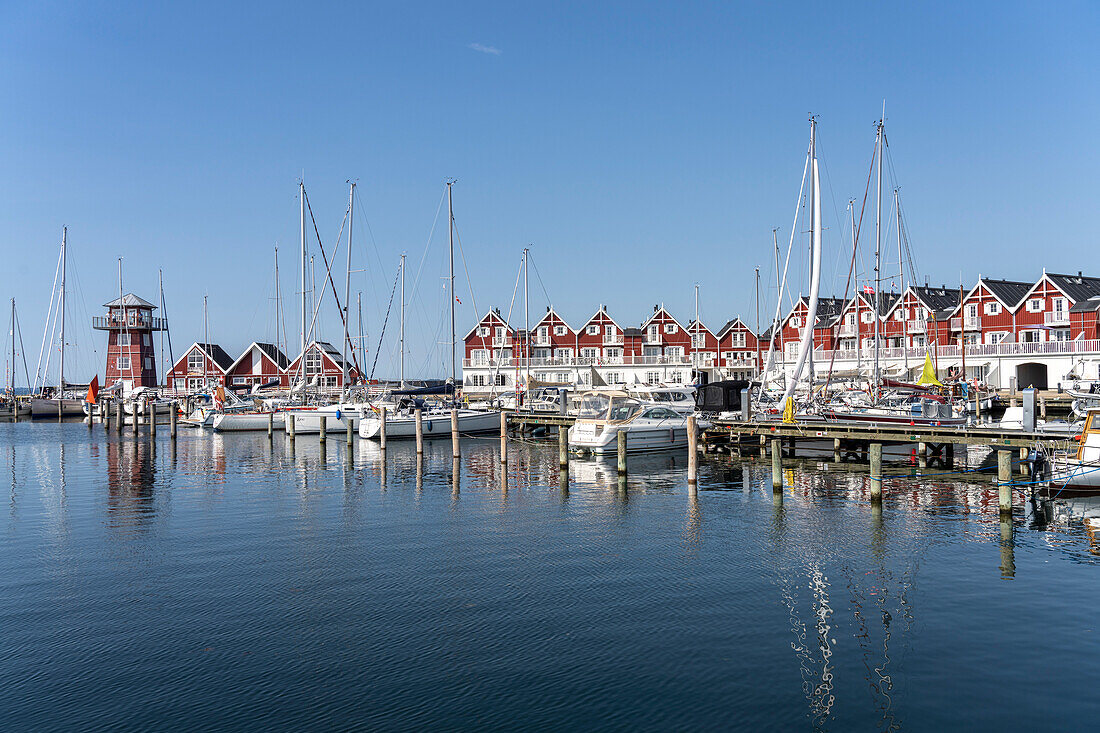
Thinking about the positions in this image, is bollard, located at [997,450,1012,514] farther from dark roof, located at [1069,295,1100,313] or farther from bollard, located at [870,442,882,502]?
dark roof, located at [1069,295,1100,313]

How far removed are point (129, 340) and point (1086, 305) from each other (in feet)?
324

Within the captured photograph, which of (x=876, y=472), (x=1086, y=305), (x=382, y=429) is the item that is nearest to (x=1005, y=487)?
(x=876, y=472)

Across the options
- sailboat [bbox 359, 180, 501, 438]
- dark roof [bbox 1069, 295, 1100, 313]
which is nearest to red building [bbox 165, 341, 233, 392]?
sailboat [bbox 359, 180, 501, 438]

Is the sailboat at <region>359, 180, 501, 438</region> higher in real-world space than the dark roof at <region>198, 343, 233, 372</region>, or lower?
lower

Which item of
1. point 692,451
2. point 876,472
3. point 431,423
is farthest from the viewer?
point 431,423

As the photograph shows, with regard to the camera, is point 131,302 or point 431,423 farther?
point 131,302

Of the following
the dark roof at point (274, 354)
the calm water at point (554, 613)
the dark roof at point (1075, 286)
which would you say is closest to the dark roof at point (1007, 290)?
the dark roof at point (1075, 286)

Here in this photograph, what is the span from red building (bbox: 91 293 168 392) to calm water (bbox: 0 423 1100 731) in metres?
77.1

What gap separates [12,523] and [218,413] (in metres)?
39.9

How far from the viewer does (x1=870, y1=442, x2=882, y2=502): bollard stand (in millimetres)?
24734

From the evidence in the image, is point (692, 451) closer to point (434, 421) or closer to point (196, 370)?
point (434, 421)

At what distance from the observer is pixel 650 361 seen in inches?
3816

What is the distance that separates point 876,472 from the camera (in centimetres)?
2484

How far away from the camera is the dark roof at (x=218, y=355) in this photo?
106 m
